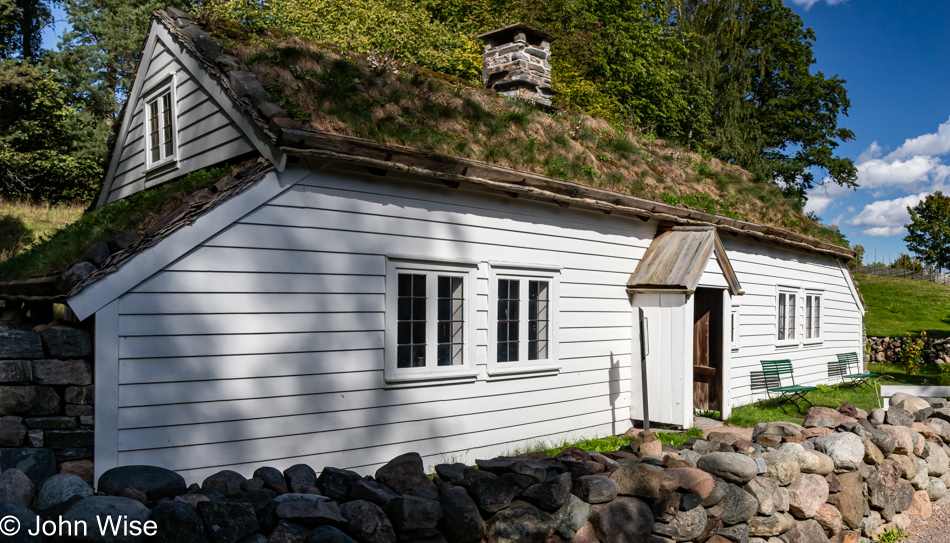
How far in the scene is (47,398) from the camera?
5352 mm

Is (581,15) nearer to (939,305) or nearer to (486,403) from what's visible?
(939,305)

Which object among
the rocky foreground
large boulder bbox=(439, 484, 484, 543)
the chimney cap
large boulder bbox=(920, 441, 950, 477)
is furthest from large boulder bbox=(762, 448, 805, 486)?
the chimney cap

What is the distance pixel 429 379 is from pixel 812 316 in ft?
38.7

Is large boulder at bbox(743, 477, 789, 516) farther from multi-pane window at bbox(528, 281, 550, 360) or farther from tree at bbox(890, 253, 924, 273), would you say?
tree at bbox(890, 253, 924, 273)

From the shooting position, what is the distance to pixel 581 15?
2803 cm

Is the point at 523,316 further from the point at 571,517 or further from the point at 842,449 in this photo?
the point at 571,517

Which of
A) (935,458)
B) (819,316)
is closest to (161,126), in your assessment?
(935,458)

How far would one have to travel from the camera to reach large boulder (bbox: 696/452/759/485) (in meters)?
5.46

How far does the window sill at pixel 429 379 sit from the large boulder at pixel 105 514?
3.80 metres

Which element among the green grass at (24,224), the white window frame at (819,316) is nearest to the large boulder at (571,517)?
the white window frame at (819,316)

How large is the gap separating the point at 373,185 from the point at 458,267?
4.82 ft

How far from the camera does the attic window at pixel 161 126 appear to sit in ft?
29.9

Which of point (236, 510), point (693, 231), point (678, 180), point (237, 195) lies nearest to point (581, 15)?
point (678, 180)

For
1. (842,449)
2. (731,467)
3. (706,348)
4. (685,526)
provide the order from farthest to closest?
(706,348), (842,449), (731,467), (685,526)
